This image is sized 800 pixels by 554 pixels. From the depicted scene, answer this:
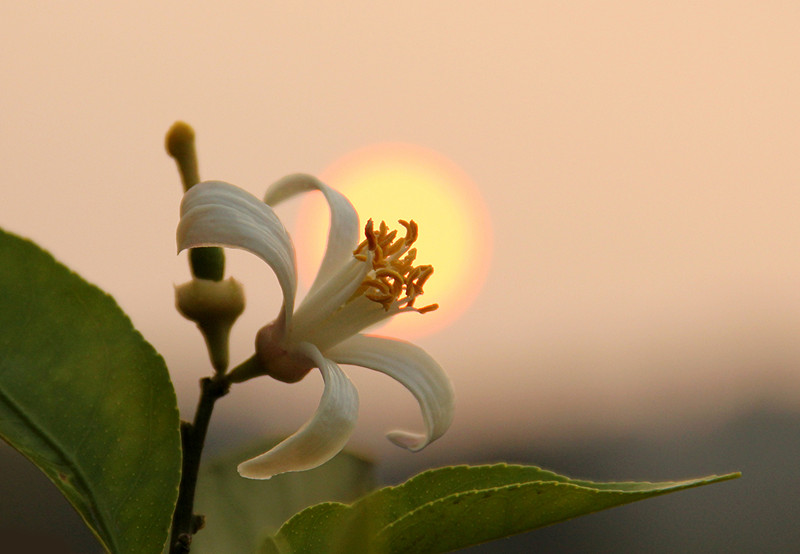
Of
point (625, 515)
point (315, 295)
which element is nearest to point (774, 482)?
point (625, 515)

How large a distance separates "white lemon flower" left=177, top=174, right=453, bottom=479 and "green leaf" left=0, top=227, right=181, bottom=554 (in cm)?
14

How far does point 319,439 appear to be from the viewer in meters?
1.15

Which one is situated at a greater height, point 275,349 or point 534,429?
point 534,429

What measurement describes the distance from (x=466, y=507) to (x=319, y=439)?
0.24 meters

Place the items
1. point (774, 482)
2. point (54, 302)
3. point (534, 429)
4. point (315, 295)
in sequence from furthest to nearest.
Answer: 1. point (534, 429)
2. point (774, 482)
3. point (315, 295)
4. point (54, 302)

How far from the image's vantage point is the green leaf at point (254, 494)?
143 cm

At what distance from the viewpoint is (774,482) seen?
21.3m

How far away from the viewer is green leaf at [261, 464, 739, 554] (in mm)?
1003

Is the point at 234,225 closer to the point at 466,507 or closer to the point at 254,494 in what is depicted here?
the point at 466,507

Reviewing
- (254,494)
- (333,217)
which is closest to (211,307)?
(333,217)

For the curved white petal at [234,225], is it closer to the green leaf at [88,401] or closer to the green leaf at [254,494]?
the green leaf at [88,401]

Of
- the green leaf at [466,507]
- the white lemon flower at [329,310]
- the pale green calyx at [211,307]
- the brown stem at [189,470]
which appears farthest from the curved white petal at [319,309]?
the green leaf at [466,507]

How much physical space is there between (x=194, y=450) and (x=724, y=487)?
2566 cm

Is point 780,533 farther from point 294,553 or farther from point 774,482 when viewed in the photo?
point 294,553
